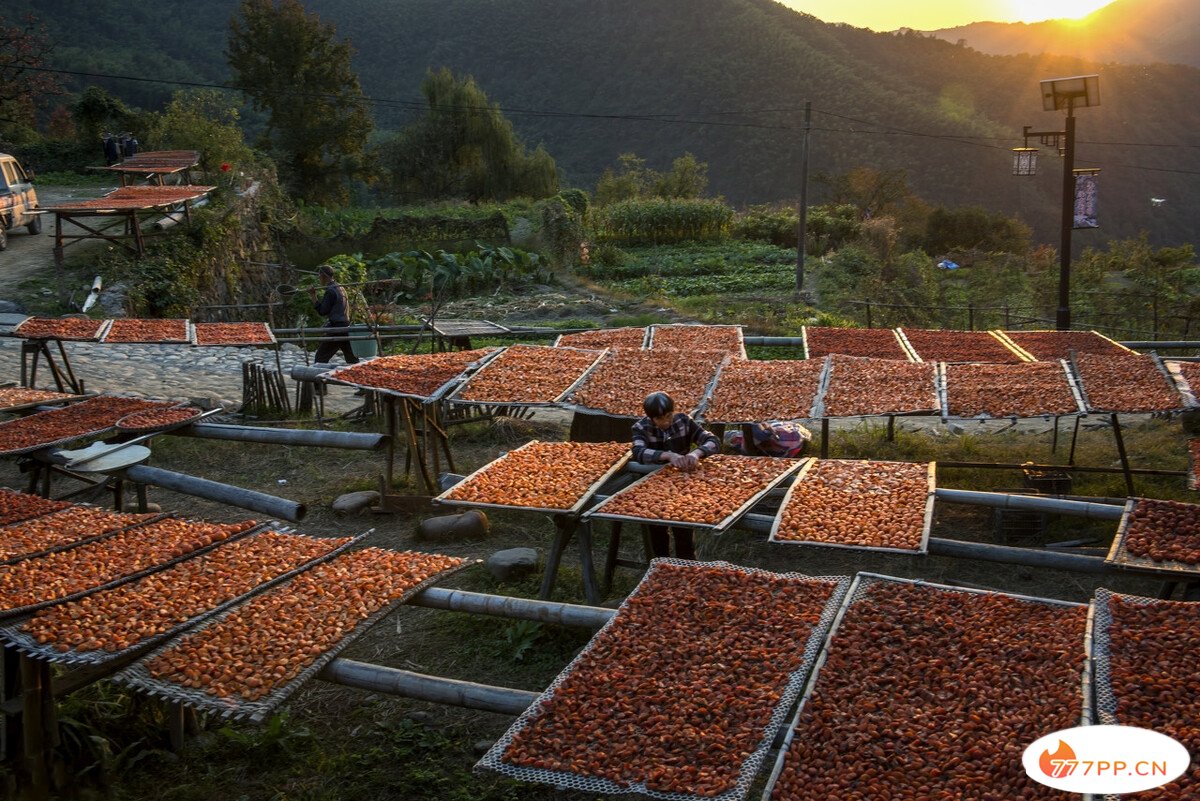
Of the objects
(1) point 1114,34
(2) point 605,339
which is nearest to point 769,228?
(2) point 605,339

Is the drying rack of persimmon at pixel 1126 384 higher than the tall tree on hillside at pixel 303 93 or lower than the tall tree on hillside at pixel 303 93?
lower

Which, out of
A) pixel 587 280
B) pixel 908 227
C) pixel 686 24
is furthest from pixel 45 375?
pixel 686 24

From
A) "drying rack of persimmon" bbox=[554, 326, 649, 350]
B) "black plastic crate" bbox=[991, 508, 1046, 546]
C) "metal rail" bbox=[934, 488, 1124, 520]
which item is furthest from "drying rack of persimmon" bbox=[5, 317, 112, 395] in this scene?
"black plastic crate" bbox=[991, 508, 1046, 546]

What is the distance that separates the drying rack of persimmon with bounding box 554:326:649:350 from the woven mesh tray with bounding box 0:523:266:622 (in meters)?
6.23

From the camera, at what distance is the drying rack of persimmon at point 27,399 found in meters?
9.00

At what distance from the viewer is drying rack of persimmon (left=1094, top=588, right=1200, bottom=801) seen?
3133mm

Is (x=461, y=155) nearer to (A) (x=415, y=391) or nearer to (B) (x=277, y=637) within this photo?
(A) (x=415, y=391)

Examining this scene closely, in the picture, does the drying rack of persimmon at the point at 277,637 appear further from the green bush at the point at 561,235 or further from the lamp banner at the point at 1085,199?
the green bush at the point at 561,235

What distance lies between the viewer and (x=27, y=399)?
926cm

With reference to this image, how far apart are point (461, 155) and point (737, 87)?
25087mm

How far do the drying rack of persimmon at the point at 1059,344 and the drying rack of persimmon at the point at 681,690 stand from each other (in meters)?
Result: 7.36

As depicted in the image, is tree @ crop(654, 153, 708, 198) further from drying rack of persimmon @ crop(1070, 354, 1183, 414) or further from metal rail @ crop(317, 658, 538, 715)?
metal rail @ crop(317, 658, 538, 715)

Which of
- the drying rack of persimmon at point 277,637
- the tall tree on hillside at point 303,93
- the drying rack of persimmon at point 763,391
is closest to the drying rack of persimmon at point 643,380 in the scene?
the drying rack of persimmon at point 763,391

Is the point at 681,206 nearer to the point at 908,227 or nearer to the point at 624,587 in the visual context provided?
the point at 908,227
